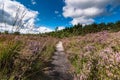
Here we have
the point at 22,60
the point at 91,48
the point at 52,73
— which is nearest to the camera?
the point at 22,60

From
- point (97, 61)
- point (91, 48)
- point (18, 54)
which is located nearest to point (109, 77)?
point (97, 61)

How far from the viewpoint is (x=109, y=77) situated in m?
4.48

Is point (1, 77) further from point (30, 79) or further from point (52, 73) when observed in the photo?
point (52, 73)

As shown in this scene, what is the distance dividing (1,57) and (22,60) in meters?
0.82

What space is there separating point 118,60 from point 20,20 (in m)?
2.50

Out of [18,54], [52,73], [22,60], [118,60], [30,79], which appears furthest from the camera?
[52,73]

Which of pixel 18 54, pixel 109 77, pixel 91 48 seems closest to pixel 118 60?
pixel 109 77

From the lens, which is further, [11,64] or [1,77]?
[11,64]

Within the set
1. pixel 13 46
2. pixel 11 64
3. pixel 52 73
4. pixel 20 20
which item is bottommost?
pixel 52 73

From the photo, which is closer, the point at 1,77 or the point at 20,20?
the point at 1,77

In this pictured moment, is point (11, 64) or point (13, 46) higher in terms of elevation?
point (13, 46)

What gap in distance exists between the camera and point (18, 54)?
6.40 meters

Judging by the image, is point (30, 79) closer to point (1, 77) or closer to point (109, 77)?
point (1, 77)

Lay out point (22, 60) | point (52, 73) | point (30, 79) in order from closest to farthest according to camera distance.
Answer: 1. point (30, 79)
2. point (22, 60)
3. point (52, 73)
